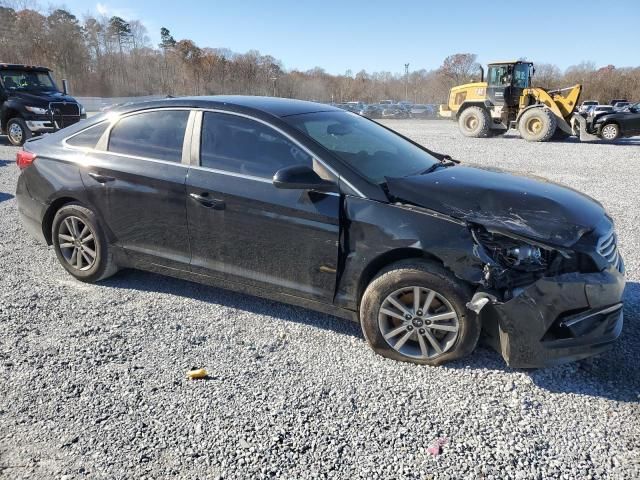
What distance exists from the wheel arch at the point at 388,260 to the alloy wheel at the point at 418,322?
19cm

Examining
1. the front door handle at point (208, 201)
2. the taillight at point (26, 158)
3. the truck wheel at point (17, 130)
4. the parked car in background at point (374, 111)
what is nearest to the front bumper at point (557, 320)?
the front door handle at point (208, 201)

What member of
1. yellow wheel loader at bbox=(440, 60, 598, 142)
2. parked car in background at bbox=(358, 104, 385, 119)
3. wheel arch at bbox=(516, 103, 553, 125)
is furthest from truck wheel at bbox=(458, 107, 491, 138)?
parked car in background at bbox=(358, 104, 385, 119)

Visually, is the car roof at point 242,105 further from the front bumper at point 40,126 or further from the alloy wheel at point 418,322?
the front bumper at point 40,126

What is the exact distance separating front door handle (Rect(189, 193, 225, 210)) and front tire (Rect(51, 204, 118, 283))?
1127mm

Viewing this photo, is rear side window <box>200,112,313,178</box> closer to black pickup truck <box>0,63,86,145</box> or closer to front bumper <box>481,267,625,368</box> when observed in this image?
front bumper <box>481,267,625,368</box>

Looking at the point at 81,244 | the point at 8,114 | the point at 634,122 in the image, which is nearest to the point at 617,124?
the point at 634,122

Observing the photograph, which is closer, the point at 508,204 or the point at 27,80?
the point at 508,204

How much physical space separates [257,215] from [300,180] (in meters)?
0.47

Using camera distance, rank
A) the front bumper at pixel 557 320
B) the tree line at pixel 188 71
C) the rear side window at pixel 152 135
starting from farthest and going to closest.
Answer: the tree line at pixel 188 71, the rear side window at pixel 152 135, the front bumper at pixel 557 320

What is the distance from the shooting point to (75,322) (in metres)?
3.69

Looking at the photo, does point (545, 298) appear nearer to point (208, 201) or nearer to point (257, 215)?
point (257, 215)

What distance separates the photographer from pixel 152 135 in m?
3.99

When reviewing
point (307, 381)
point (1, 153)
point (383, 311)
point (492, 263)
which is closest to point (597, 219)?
point (492, 263)

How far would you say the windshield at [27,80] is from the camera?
13.9 metres
